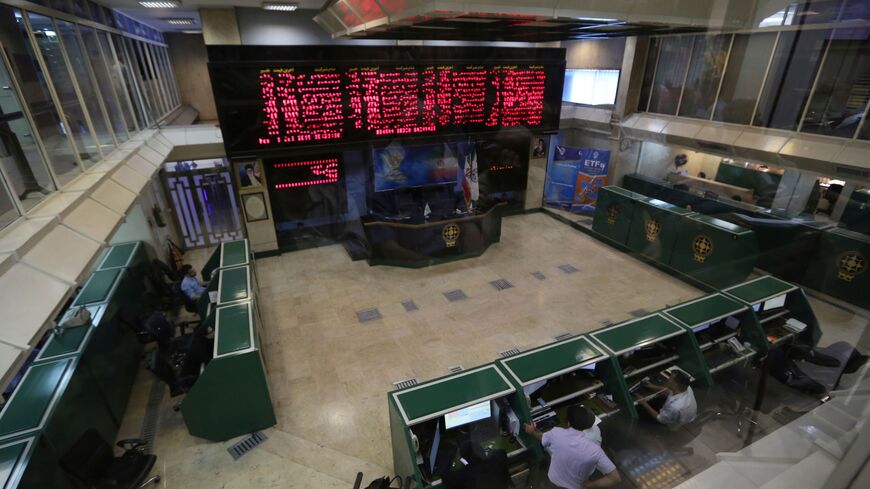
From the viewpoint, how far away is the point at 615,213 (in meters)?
8.25

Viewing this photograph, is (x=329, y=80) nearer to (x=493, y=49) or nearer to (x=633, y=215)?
(x=493, y=49)

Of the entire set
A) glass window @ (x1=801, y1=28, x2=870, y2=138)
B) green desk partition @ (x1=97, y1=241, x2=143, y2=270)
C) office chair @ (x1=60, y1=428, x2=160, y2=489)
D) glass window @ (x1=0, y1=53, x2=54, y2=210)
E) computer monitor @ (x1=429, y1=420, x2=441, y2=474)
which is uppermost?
glass window @ (x1=801, y1=28, x2=870, y2=138)

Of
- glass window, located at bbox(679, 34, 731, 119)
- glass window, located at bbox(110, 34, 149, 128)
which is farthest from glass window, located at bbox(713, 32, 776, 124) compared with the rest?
glass window, located at bbox(110, 34, 149, 128)

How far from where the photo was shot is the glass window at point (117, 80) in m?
5.81

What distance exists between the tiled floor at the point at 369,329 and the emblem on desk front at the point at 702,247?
56 cm

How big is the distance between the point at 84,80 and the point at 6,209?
290cm

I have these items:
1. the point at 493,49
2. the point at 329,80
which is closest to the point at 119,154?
the point at 329,80

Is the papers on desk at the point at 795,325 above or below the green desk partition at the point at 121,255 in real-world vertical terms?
below

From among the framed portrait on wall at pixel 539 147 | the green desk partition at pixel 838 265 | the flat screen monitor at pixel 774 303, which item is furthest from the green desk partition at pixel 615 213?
the flat screen monitor at pixel 774 303

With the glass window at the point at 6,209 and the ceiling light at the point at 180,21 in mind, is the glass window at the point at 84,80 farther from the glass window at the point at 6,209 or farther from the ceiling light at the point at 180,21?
the ceiling light at the point at 180,21

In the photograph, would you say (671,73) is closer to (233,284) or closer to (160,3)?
(233,284)

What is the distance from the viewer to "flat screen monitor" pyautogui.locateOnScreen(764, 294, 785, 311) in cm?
456

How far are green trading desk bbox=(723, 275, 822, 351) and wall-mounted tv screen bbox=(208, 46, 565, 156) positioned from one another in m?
5.19

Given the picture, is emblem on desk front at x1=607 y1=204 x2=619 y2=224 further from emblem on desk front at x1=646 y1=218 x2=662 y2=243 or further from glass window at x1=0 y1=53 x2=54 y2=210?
glass window at x1=0 y1=53 x2=54 y2=210
